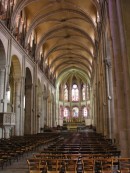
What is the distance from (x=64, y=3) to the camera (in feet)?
90.5

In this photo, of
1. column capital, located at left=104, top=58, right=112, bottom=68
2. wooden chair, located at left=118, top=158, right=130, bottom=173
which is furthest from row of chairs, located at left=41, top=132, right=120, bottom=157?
column capital, located at left=104, top=58, right=112, bottom=68

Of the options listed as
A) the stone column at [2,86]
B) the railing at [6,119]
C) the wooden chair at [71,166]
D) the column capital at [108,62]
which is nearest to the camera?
the wooden chair at [71,166]

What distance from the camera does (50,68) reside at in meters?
46.3

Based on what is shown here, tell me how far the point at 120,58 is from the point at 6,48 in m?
13.3

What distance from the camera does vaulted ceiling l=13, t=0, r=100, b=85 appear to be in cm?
2736

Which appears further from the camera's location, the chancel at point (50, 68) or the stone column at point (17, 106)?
the stone column at point (17, 106)

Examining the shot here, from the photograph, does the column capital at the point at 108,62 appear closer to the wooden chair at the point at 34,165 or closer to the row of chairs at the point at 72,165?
the row of chairs at the point at 72,165

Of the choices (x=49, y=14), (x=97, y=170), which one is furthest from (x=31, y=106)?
(x=97, y=170)

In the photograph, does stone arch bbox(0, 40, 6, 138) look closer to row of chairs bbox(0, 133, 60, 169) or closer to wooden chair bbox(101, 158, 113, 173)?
row of chairs bbox(0, 133, 60, 169)

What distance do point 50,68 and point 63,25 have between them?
14.4m

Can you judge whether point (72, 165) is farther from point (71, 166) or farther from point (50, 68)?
point (50, 68)

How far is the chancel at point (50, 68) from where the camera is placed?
10.0 meters

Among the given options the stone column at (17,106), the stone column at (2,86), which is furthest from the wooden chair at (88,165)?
the stone column at (17,106)

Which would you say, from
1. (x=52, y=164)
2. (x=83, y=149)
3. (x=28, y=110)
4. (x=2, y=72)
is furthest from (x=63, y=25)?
(x=52, y=164)
